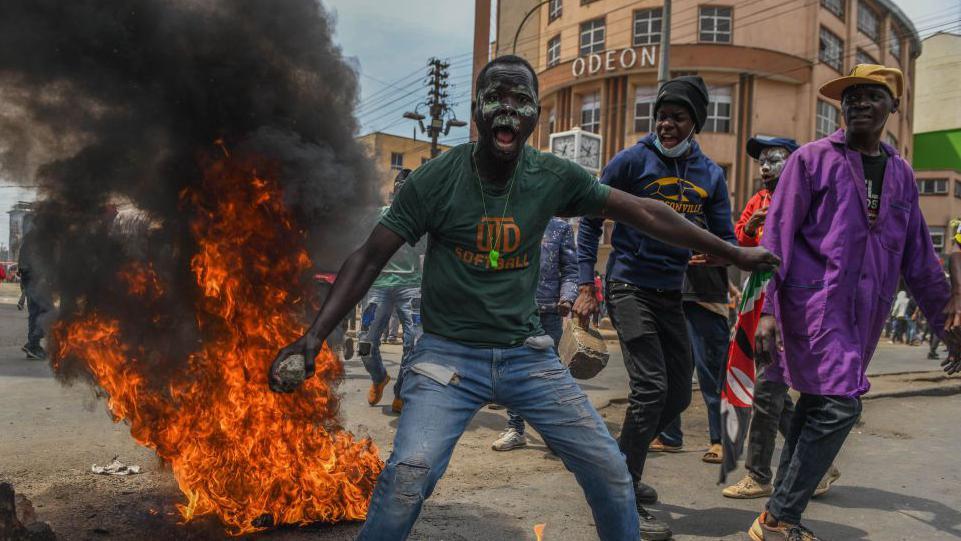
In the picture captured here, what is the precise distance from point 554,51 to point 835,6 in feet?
39.5

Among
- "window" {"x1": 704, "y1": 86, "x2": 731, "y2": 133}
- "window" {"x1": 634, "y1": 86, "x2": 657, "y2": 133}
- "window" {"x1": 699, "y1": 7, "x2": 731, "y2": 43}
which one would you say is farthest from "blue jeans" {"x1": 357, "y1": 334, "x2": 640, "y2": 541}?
"window" {"x1": 699, "y1": 7, "x2": 731, "y2": 43}

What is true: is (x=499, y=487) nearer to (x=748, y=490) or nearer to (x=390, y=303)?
(x=748, y=490)

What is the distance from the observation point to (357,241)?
450 cm

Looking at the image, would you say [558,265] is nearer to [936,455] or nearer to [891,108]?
[891,108]

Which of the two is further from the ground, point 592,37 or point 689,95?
point 592,37

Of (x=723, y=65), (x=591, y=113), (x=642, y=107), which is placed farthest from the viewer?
(x=591, y=113)

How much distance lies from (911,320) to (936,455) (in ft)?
58.3

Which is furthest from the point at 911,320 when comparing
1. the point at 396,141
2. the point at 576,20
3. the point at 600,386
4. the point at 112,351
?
the point at 396,141

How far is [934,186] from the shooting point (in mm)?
44344

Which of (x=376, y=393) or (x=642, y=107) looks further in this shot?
(x=642, y=107)

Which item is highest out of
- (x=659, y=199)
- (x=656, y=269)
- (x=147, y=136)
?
(x=147, y=136)

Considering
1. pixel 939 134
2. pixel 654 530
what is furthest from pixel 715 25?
pixel 654 530

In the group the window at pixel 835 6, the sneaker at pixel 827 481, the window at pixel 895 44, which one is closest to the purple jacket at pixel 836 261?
the sneaker at pixel 827 481

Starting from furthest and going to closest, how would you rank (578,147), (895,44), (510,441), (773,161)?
(895,44), (578,147), (510,441), (773,161)
